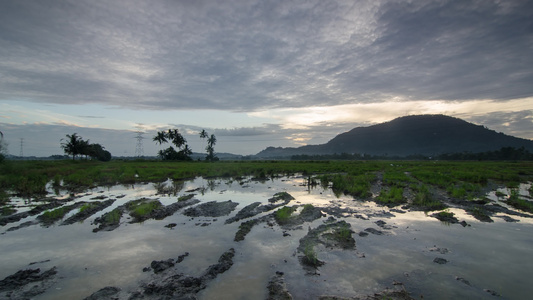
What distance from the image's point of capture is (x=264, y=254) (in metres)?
8.48

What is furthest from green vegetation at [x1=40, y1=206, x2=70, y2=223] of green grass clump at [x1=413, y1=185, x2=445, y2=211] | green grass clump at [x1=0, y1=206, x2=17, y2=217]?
green grass clump at [x1=413, y1=185, x2=445, y2=211]

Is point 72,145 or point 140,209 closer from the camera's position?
point 140,209

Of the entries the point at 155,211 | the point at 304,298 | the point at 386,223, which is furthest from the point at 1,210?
the point at 386,223

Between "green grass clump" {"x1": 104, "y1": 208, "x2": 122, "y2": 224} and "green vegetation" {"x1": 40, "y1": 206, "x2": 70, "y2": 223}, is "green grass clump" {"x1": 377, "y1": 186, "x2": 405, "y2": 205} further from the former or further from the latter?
"green vegetation" {"x1": 40, "y1": 206, "x2": 70, "y2": 223}

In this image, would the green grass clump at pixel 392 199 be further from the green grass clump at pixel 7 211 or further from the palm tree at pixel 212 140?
the palm tree at pixel 212 140

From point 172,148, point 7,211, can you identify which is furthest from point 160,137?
point 7,211

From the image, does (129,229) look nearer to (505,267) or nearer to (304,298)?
(304,298)

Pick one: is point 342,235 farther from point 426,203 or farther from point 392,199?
point 426,203

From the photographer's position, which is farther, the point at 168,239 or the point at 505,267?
the point at 168,239

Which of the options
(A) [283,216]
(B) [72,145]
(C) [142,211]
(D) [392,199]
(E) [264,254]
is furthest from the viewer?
(B) [72,145]

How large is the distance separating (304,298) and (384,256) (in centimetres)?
384

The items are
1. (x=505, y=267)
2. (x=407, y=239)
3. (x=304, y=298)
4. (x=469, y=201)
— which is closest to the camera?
(x=304, y=298)

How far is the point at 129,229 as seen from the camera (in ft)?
36.8

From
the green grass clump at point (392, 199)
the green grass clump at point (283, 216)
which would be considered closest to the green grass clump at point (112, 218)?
the green grass clump at point (283, 216)
